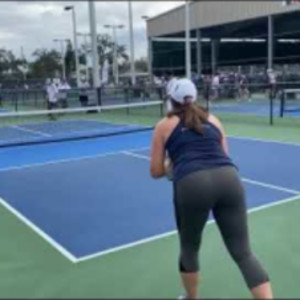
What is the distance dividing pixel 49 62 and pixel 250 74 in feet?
35.8

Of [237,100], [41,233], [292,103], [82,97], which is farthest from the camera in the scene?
[237,100]

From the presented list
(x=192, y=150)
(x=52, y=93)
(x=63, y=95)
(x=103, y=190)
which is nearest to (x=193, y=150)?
(x=192, y=150)

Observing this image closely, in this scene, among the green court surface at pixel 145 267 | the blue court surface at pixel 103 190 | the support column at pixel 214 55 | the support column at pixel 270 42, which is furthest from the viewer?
the support column at pixel 214 55

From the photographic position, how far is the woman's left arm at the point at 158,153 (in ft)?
10.3

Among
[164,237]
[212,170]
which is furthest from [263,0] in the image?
[212,170]

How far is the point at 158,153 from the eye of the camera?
10.4 feet

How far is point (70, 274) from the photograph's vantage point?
14.2 feet

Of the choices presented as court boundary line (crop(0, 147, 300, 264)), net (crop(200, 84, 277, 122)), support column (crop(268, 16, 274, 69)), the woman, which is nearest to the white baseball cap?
the woman

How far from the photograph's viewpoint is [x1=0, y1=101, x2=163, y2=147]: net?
13.8 meters

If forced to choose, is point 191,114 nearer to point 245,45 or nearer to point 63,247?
point 63,247

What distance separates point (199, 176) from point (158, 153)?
0.30m

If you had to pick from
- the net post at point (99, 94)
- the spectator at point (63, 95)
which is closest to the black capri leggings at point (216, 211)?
the net post at point (99, 94)

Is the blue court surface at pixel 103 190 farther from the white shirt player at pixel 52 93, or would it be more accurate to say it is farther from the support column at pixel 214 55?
the support column at pixel 214 55

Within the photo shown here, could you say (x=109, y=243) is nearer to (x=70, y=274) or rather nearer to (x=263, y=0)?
(x=70, y=274)
